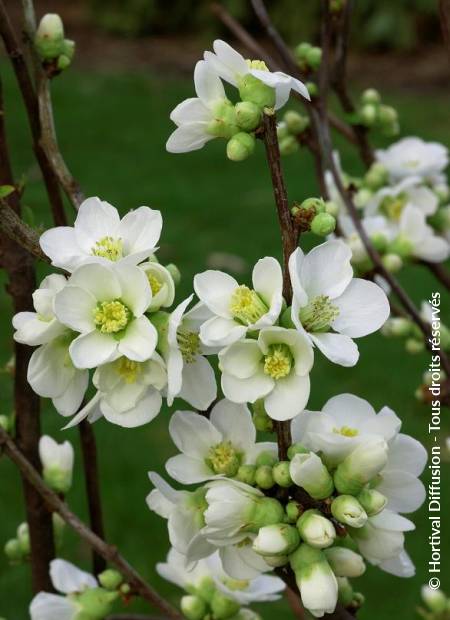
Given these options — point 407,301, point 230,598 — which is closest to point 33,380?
point 230,598

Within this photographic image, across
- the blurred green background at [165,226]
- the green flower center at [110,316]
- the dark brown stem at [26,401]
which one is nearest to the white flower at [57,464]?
the dark brown stem at [26,401]

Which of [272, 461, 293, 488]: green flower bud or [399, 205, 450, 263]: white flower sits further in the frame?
[399, 205, 450, 263]: white flower

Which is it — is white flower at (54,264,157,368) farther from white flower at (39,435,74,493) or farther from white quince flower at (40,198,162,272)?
white flower at (39,435,74,493)

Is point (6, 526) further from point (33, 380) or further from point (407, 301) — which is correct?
point (33, 380)

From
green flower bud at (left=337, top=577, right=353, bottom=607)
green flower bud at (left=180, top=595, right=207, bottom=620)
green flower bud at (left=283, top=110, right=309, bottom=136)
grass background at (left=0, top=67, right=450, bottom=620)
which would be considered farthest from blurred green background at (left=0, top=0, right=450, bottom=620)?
green flower bud at (left=337, top=577, right=353, bottom=607)

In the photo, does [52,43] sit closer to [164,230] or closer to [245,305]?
[245,305]

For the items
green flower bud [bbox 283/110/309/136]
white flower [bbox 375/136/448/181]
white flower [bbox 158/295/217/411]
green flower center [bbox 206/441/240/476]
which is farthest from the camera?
white flower [bbox 375/136/448/181]

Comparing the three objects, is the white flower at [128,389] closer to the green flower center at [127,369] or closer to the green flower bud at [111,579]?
the green flower center at [127,369]
